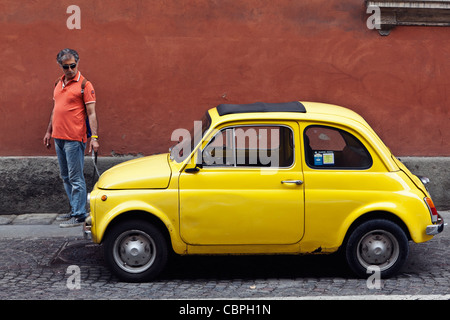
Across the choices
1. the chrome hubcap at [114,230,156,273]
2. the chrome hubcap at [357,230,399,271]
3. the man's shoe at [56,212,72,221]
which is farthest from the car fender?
the man's shoe at [56,212,72,221]

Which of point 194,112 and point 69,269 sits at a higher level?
point 194,112

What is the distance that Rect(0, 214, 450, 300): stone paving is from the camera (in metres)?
6.05

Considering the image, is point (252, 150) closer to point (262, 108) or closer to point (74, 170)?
point (262, 108)

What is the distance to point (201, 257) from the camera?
723cm

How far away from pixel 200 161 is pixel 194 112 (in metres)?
3.15

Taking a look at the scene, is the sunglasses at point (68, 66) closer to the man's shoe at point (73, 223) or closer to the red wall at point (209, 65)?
the red wall at point (209, 65)

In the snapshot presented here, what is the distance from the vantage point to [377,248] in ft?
20.8

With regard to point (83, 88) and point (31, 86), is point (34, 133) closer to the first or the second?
point (31, 86)

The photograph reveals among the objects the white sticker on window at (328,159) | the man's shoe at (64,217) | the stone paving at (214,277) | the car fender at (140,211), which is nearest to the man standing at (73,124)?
the man's shoe at (64,217)

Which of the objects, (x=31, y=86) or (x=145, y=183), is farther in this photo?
(x=31, y=86)

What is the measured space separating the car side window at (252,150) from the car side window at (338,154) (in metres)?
0.18

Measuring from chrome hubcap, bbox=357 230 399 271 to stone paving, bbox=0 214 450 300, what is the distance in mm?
215

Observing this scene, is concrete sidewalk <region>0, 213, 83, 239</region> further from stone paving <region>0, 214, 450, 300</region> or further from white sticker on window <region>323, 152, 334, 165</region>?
white sticker on window <region>323, 152, 334, 165</region>

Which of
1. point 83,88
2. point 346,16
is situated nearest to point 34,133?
point 83,88
